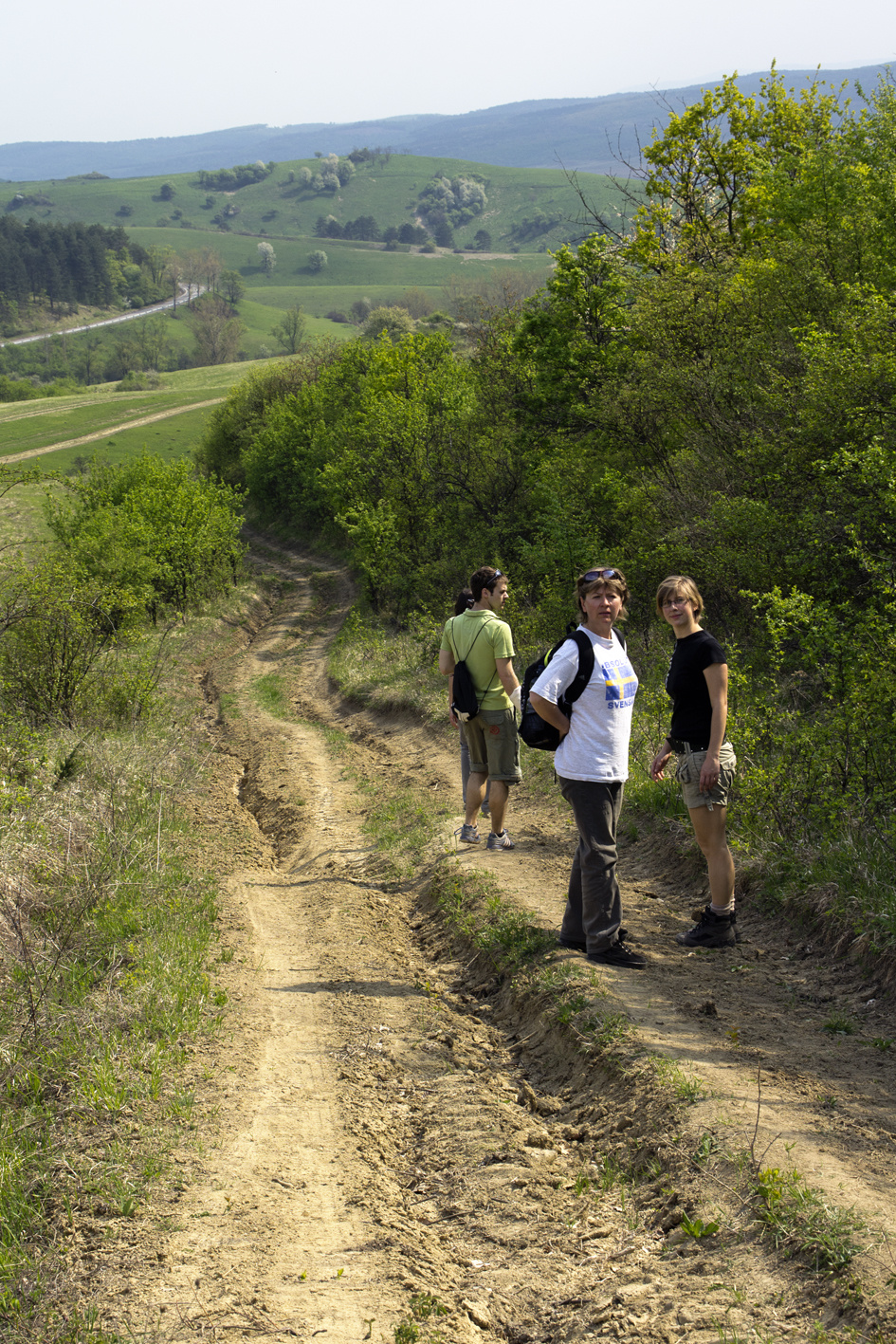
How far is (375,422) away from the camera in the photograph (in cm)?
2547

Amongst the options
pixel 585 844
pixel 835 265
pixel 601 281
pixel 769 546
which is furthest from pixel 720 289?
pixel 585 844

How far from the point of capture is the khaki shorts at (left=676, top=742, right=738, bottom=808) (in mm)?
5625

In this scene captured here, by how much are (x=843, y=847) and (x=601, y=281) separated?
19.9m

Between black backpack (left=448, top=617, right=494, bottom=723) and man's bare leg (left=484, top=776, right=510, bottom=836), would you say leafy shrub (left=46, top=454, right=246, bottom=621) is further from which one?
man's bare leg (left=484, top=776, right=510, bottom=836)

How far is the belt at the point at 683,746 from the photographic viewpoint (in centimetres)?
570

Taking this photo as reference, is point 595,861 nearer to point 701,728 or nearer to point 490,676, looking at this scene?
point 701,728

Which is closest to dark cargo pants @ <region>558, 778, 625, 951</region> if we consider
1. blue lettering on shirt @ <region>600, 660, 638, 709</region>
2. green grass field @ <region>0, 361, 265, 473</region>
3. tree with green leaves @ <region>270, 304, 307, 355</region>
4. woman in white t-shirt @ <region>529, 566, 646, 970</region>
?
woman in white t-shirt @ <region>529, 566, 646, 970</region>

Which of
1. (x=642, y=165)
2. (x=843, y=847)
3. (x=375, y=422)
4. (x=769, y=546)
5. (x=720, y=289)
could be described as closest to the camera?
(x=843, y=847)

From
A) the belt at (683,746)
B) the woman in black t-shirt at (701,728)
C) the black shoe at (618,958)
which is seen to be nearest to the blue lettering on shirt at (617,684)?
the woman in black t-shirt at (701,728)

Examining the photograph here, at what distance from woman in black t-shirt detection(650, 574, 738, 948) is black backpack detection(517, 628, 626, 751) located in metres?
0.44

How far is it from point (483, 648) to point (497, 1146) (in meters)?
4.14

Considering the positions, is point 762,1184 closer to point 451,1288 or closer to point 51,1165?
point 451,1288

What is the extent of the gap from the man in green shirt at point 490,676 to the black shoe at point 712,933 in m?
2.17

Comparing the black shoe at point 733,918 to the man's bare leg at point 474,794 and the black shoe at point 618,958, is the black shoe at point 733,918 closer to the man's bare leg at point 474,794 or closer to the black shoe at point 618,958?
the black shoe at point 618,958
